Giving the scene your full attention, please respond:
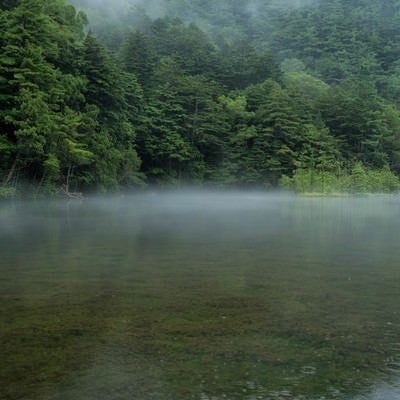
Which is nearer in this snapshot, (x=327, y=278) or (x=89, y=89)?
(x=327, y=278)

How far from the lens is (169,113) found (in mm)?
60000

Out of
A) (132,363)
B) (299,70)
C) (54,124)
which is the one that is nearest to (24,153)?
(54,124)

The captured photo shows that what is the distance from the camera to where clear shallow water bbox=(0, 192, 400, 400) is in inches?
207

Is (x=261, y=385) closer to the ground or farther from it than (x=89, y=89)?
closer to the ground

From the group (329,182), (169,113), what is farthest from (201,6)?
(329,182)

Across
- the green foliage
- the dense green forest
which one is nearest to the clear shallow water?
the dense green forest

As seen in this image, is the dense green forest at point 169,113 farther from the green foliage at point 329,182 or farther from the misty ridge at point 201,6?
the misty ridge at point 201,6

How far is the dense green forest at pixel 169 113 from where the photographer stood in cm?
3591

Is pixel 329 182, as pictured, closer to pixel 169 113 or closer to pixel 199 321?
pixel 169 113

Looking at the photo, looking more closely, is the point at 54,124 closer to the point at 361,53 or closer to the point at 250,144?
the point at 250,144

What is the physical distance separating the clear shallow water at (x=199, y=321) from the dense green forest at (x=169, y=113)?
2315 cm

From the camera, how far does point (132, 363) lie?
5781mm

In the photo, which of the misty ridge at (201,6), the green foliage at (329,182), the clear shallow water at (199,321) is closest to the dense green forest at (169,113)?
the green foliage at (329,182)

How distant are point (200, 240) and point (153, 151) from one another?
42.0 m
